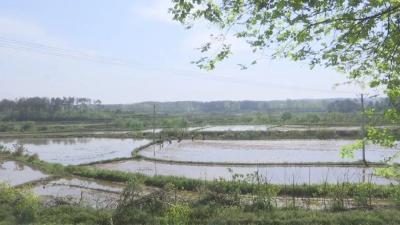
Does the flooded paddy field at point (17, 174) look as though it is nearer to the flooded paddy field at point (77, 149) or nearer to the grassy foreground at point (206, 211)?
the flooded paddy field at point (77, 149)

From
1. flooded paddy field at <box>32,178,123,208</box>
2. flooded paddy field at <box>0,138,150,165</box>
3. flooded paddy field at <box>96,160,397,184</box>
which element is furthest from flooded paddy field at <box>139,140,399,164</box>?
flooded paddy field at <box>32,178,123,208</box>

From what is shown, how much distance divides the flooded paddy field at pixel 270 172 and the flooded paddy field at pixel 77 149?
4.62 m

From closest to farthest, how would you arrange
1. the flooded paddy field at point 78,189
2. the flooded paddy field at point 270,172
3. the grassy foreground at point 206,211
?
the grassy foreground at point 206,211 → the flooded paddy field at point 78,189 → the flooded paddy field at point 270,172

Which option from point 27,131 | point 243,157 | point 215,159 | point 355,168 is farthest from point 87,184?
point 27,131

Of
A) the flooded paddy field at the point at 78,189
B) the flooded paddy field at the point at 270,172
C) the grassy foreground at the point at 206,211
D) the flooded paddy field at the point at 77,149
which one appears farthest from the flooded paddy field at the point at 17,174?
the grassy foreground at the point at 206,211

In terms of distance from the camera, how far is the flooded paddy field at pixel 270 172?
2089 centimetres

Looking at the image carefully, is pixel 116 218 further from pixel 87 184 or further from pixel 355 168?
pixel 355 168

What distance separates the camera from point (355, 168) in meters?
24.2

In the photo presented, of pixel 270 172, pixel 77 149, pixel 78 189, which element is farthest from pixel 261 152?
pixel 77 149

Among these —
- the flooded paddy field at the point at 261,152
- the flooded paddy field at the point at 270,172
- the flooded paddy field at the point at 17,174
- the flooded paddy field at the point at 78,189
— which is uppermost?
the flooded paddy field at the point at 261,152

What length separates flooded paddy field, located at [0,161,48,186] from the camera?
23312 millimetres

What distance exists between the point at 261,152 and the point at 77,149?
56.2 feet

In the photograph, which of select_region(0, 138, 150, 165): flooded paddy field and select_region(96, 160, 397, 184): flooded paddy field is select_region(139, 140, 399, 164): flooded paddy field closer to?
select_region(96, 160, 397, 184): flooded paddy field

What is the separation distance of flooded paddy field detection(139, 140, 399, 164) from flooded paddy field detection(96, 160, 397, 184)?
5.89ft
